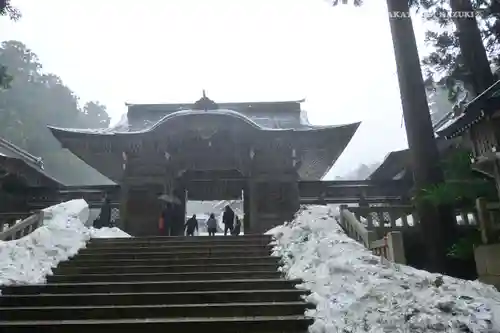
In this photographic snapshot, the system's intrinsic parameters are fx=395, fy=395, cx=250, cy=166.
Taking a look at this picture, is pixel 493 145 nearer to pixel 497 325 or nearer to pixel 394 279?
pixel 394 279

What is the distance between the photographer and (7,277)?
261 inches

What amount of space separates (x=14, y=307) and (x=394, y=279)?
5.38 meters

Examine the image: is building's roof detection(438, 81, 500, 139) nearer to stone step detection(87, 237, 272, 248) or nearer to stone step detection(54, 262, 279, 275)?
stone step detection(54, 262, 279, 275)

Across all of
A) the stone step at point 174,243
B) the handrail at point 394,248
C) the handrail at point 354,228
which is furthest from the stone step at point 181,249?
the handrail at point 394,248

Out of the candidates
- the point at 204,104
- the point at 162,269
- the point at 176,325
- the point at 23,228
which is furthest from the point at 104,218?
the point at 176,325

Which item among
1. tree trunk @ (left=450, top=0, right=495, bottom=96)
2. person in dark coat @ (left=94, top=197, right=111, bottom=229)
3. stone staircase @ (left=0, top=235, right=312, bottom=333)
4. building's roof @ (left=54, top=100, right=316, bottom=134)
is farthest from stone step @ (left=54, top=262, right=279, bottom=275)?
building's roof @ (left=54, top=100, right=316, bottom=134)

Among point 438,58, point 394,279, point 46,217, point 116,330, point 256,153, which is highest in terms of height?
point 438,58

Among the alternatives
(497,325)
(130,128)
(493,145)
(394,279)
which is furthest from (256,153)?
(497,325)

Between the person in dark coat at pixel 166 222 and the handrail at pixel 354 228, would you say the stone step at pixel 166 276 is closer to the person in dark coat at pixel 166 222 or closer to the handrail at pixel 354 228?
the handrail at pixel 354 228

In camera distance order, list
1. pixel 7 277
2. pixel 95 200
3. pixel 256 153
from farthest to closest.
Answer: pixel 95 200 < pixel 256 153 < pixel 7 277

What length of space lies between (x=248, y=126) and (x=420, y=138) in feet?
21.2

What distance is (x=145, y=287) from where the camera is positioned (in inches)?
251

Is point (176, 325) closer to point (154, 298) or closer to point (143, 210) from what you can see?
point (154, 298)

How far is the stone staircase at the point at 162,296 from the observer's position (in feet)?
16.4
